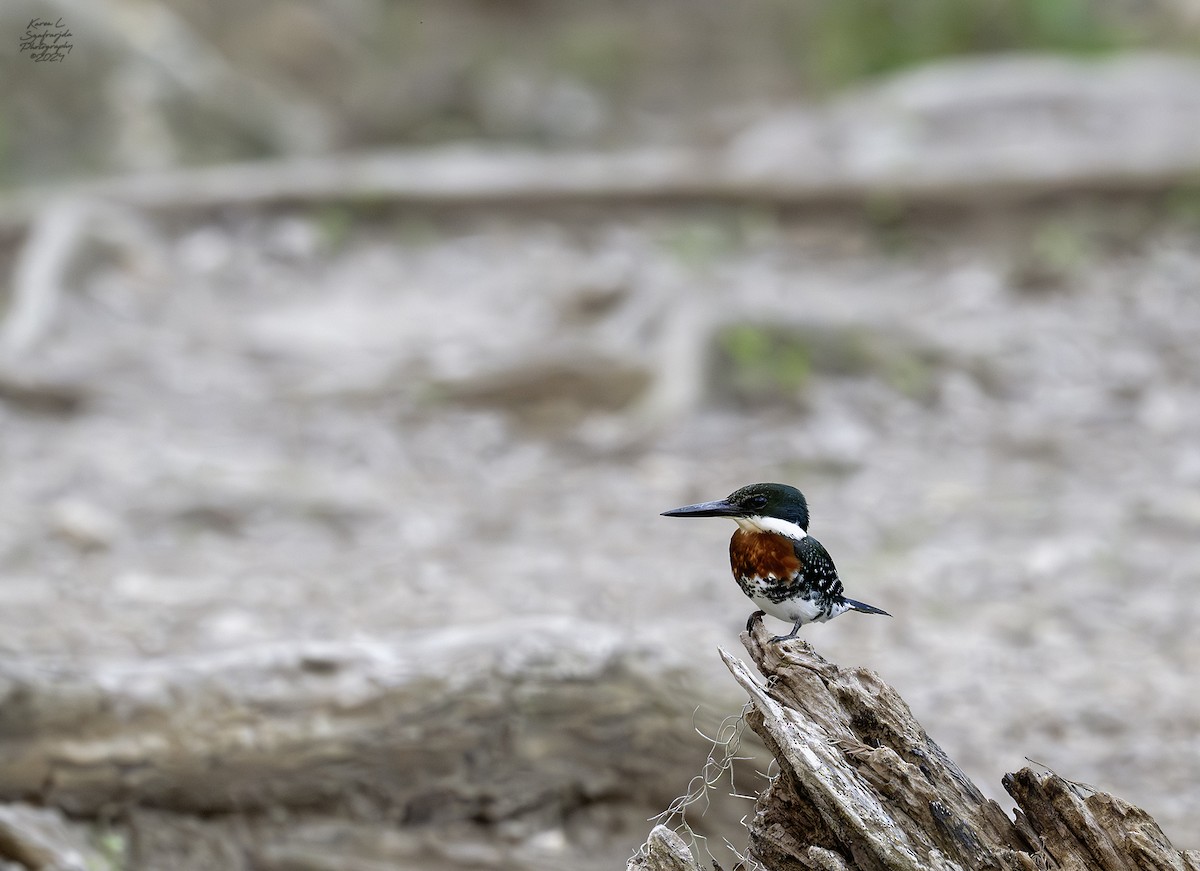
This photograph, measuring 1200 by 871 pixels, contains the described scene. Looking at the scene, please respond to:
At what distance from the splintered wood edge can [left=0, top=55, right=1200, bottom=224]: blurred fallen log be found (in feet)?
21.2

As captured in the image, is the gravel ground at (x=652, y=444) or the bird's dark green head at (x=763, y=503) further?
the gravel ground at (x=652, y=444)

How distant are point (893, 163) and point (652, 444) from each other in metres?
4.01

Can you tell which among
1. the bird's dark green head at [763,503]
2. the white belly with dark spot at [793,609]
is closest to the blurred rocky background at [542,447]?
the white belly with dark spot at [793,609]

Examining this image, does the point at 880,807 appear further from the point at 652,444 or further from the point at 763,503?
the point at 652,444

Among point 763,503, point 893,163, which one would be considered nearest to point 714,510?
point 763,503

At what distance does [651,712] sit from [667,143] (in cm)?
1098

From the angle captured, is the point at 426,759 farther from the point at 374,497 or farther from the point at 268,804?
the point at 374,497

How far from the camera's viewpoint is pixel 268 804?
2852mm

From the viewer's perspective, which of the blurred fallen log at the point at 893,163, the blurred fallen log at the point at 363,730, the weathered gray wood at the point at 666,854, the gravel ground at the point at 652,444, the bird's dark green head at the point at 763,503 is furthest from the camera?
the blurred fallen log at the point at 893,163

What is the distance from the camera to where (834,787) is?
1.83m

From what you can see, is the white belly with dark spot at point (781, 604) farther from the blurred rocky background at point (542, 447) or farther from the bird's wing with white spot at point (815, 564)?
the blurred rocky background at point (542, 447)

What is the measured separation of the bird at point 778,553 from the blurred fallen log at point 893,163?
6144mm

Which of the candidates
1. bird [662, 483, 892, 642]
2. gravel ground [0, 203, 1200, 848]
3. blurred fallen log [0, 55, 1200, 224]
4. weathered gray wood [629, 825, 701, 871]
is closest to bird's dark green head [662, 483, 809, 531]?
bird [662, 483, 892, 642]

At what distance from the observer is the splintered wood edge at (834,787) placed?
1.81 m
